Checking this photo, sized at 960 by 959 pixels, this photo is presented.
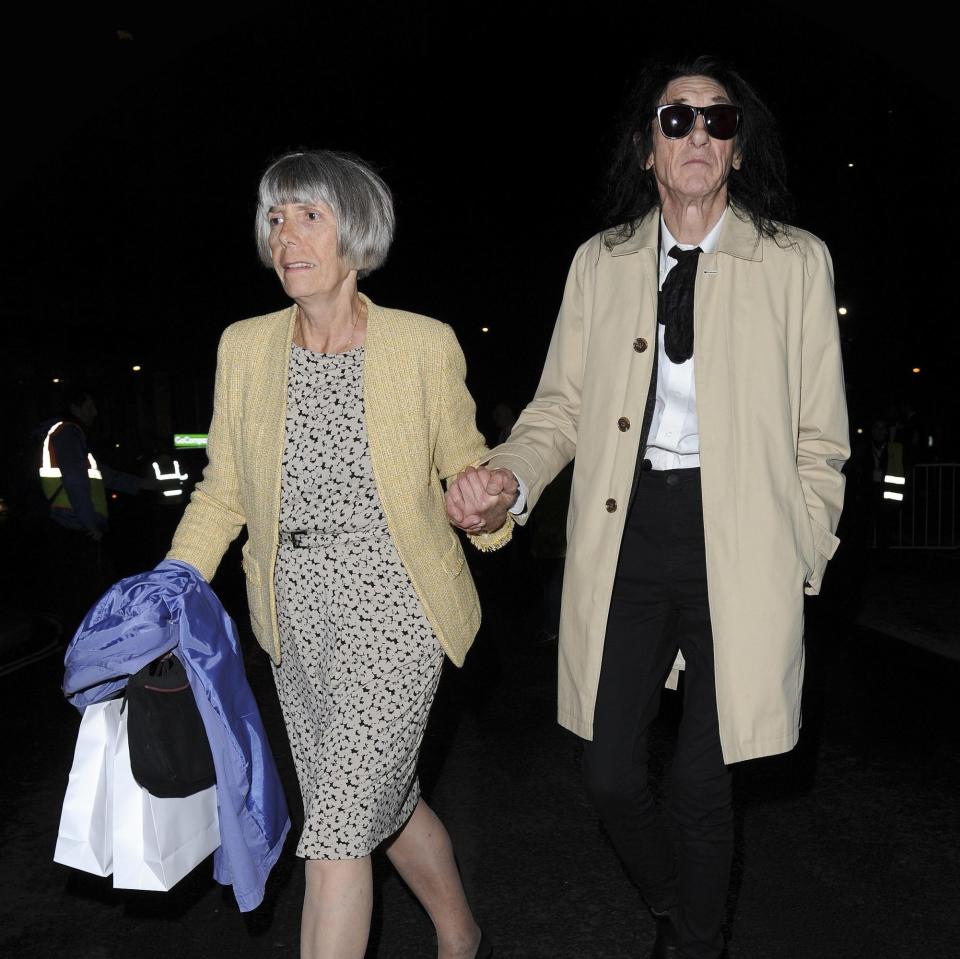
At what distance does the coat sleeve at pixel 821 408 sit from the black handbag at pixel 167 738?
5.05ft

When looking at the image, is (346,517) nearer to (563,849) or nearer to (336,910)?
(336,910)

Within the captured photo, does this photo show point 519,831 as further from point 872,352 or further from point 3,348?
point 872,352

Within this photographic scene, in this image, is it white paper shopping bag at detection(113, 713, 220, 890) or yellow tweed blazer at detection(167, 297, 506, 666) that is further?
yellow tweed blazer at detection(167, 297, 506, 666)

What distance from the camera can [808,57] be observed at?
39.7ft

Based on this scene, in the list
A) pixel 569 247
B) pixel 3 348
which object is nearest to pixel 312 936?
pixel 3 348

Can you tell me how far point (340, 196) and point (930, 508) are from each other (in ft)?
44.6

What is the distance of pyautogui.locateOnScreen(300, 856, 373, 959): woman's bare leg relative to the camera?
2514 millimetres

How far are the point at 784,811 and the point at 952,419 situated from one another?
112 feet

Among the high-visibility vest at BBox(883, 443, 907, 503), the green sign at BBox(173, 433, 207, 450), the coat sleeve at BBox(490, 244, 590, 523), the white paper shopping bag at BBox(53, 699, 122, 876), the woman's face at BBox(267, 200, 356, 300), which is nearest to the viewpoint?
the white paper shopping bag at BBox(53, 699, 122, 876)

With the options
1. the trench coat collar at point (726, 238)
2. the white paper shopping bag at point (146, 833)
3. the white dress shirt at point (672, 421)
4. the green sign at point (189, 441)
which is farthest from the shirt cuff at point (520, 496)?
the green sign at point (189, 441)

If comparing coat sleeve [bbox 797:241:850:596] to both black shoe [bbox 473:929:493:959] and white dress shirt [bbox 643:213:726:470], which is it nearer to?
white dress shirt [bbox 643:213:726:470]

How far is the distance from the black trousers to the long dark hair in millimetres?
759

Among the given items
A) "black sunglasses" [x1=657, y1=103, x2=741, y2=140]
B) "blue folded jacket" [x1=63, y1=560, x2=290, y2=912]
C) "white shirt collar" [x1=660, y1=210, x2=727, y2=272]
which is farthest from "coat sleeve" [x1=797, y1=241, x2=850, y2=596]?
"blue folded jacket" [x1=63, y1=560, x2=290, y2=912]

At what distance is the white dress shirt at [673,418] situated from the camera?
280cm
